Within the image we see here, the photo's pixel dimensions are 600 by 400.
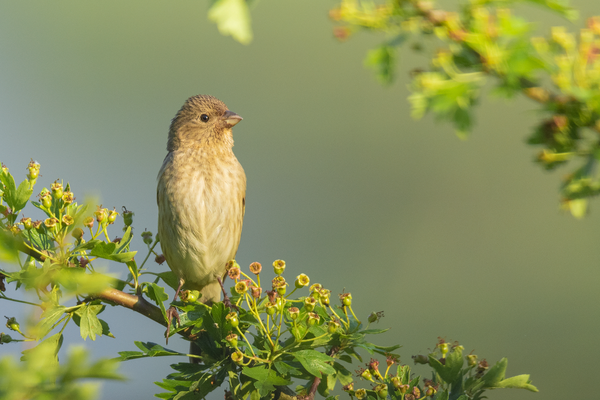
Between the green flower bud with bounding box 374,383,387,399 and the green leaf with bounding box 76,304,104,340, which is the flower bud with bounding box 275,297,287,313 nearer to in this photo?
the green flower bud with bounding box 374,383,387,399

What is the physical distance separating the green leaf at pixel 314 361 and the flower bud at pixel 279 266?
0.19 meters

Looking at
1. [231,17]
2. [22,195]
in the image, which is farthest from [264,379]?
[231,17]

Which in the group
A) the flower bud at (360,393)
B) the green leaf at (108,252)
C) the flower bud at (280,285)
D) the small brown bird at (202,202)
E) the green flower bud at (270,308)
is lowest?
the flower bud at (360,393)

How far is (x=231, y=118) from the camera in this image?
2.65 metres

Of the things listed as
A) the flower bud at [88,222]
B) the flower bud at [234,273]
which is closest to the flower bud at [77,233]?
the flower bud at [88,222]

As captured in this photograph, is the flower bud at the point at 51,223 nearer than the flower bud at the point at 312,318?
No

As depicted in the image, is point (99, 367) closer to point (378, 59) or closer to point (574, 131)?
point (378, 59)

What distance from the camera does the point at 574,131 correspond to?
1.96 ft

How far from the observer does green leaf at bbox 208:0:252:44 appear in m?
0.50

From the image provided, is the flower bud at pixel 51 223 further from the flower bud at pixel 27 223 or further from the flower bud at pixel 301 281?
the flower bud at pixel 301 281

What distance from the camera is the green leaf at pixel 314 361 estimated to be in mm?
1151

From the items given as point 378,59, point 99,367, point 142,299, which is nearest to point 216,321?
point 142,299

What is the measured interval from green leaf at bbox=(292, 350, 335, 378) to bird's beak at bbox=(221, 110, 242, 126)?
Answer: 1638 millimetres

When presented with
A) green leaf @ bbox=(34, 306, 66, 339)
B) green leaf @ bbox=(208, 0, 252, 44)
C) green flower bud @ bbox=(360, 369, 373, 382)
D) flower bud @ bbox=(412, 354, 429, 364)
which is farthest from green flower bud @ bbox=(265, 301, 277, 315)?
green leaf @ bbox=(208, 0, 252, 44)
